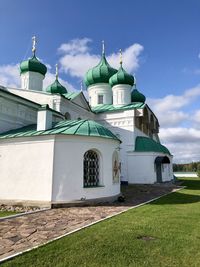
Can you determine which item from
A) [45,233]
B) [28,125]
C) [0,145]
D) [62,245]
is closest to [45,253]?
[62,245]

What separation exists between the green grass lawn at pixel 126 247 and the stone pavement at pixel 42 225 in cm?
49

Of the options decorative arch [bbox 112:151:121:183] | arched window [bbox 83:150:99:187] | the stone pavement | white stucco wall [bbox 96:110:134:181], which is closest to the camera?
the stone pavement

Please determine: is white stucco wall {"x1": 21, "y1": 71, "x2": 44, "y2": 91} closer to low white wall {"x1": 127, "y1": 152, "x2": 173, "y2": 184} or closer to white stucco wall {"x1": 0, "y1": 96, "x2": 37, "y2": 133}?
white stucco wall {"x1": 0, "y1": 96, "x2": 37, "y2": 133}

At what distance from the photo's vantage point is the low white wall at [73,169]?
34.7 ft

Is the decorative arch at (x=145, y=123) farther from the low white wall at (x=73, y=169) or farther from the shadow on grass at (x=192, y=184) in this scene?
the low white wall at (x=73, y=169)

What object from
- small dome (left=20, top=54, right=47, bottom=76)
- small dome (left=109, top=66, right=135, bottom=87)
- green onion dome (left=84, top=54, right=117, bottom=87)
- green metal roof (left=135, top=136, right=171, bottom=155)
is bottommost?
green metal roof (left=135, top=136, right=171, bottom=155)

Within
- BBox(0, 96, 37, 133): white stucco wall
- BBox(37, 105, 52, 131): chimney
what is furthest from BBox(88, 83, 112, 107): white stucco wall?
BBox(37, 105, 52, 131): chimney

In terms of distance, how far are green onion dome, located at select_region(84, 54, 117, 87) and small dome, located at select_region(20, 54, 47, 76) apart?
769cm

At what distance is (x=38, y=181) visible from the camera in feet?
35.2

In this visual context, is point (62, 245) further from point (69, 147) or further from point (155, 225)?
point (69, 147)

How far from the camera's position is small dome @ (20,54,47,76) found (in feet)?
64.8

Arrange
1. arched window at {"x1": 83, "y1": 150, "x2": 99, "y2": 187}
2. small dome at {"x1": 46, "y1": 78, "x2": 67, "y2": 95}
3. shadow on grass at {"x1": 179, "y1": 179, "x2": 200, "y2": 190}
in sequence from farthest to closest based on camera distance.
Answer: small dome at {"x1": 46, "y1": 78, "x2": 67, "y2": 95} → shadow on grass at {"x1": 179, "y1": 179, "x2": 200, "y2": 190} → arched window at {"x1": 83, "y1": 150, "x2": 99, "y2": 187}

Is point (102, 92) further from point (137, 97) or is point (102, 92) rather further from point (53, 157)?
point (53, 157)

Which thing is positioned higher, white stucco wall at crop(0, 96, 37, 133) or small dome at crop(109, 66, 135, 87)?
small dome at crop(109, 66, 135, 87)
